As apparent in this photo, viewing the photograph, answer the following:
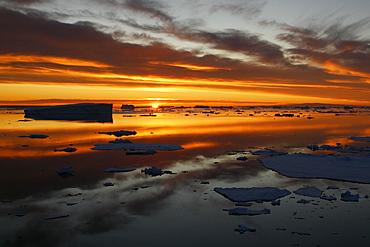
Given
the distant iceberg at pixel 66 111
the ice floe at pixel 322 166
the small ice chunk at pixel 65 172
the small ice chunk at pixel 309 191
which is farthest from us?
the distant iceberg at pixel 66 111

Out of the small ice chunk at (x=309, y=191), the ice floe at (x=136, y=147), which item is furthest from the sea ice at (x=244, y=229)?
the ice floe at (x=136, y=147)

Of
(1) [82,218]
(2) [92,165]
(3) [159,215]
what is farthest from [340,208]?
(2) [92,165]

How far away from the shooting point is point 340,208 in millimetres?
6676

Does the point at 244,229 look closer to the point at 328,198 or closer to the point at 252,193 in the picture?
the point at 252,193

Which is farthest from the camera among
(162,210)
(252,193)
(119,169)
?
(119,169)

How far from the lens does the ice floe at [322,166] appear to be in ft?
30.8

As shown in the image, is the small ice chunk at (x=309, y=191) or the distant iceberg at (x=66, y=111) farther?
the distant iceberg at (x=66, y=111)

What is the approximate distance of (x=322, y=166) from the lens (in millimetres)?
10539

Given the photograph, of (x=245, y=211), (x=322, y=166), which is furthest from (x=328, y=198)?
(x=322, y=166)

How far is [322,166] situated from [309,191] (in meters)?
3.18

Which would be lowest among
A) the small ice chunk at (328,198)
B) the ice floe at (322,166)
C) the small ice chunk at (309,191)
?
the small ice chunk at (328,198)

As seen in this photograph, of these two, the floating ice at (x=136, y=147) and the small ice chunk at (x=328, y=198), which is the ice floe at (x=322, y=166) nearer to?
the small ice chunk at (x=328, y=198)

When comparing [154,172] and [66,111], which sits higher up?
[66,111]

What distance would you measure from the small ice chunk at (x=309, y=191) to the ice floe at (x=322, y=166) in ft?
4.86
